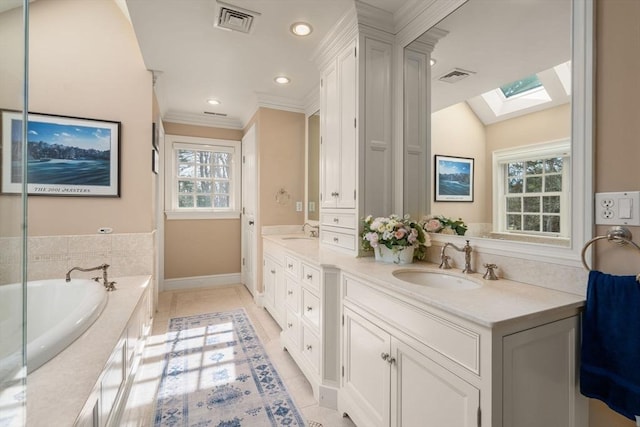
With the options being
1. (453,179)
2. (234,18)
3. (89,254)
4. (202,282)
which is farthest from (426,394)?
(202,282)

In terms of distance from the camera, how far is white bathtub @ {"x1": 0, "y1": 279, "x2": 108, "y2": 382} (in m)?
0.83

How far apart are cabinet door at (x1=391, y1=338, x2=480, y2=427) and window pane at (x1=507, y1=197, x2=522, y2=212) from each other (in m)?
0.79

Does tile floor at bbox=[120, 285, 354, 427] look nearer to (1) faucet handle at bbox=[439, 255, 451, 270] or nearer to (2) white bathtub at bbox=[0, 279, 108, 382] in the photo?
(2) white bathtub at bbox=[0, 279, 108, 382]

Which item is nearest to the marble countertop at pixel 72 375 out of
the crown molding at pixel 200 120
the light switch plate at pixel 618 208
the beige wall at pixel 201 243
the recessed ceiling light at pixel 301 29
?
the light switch plate at pixel 618 208

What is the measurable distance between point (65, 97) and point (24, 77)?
1767 mm

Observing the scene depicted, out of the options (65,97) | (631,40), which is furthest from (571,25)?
(65,97)

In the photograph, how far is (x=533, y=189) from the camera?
4.12 ft

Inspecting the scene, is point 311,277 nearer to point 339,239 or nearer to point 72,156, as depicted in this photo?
point 339,239

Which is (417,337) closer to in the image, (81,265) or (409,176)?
(409,176)

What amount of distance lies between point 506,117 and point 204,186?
12.7 ft

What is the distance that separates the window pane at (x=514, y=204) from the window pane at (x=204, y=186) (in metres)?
3.87

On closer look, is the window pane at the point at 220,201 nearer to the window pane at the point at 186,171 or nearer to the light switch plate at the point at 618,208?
the window pane at the point at 186,171

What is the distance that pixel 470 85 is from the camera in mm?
1600

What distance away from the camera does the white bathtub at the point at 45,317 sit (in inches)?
32.7
